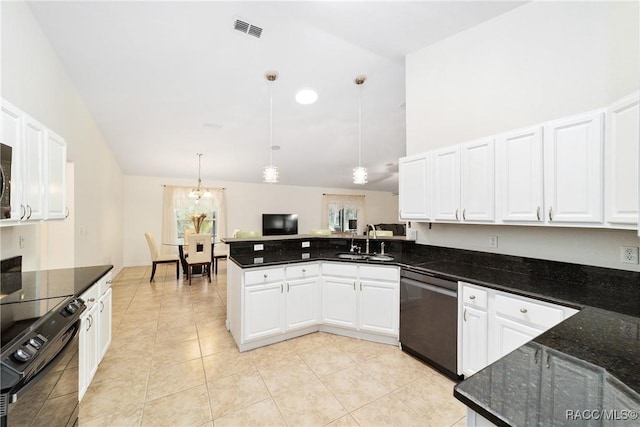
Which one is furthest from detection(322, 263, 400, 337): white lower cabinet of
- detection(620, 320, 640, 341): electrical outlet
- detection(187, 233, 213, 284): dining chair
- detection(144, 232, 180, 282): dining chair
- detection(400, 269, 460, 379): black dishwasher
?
detection(144, 232, 180, 282): dining chair

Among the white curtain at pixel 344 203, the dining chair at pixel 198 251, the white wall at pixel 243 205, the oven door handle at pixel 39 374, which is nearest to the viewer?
the oven door handle at pixel 39 374

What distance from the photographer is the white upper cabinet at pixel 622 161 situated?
1420 mm

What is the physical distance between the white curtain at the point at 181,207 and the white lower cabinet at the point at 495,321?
6376 millimetres

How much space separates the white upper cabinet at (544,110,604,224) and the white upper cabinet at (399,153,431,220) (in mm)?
937

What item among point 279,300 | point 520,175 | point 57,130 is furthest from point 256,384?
point 57,130

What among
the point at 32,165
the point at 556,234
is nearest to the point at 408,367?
the point at 556,234

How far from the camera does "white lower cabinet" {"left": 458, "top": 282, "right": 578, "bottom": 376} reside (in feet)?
5.13

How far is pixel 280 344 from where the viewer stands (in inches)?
105

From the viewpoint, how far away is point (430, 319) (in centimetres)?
223

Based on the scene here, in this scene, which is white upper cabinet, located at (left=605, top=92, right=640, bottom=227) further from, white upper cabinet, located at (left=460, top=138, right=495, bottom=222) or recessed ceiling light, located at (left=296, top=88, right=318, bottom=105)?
recessed ceiling light, located at (left=296, top=88, right=318, bottom=105)

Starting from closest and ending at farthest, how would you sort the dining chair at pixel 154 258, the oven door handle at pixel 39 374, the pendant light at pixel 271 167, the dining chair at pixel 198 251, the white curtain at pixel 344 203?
the oven door handle at pixel 39 374 → the pendant light at pixel 271 167 → the dining chair at pixel 198 251 → the dining chair at pixel 154 258 → the white curtain at pixel 344 203

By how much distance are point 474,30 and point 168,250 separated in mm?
7302

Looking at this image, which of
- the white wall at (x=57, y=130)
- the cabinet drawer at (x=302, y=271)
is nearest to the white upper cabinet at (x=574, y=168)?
the cabinet drawer at (x=302, y=271)

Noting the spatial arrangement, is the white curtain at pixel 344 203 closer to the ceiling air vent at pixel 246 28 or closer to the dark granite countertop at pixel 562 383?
the ceiling air vent at pixel 246 28
